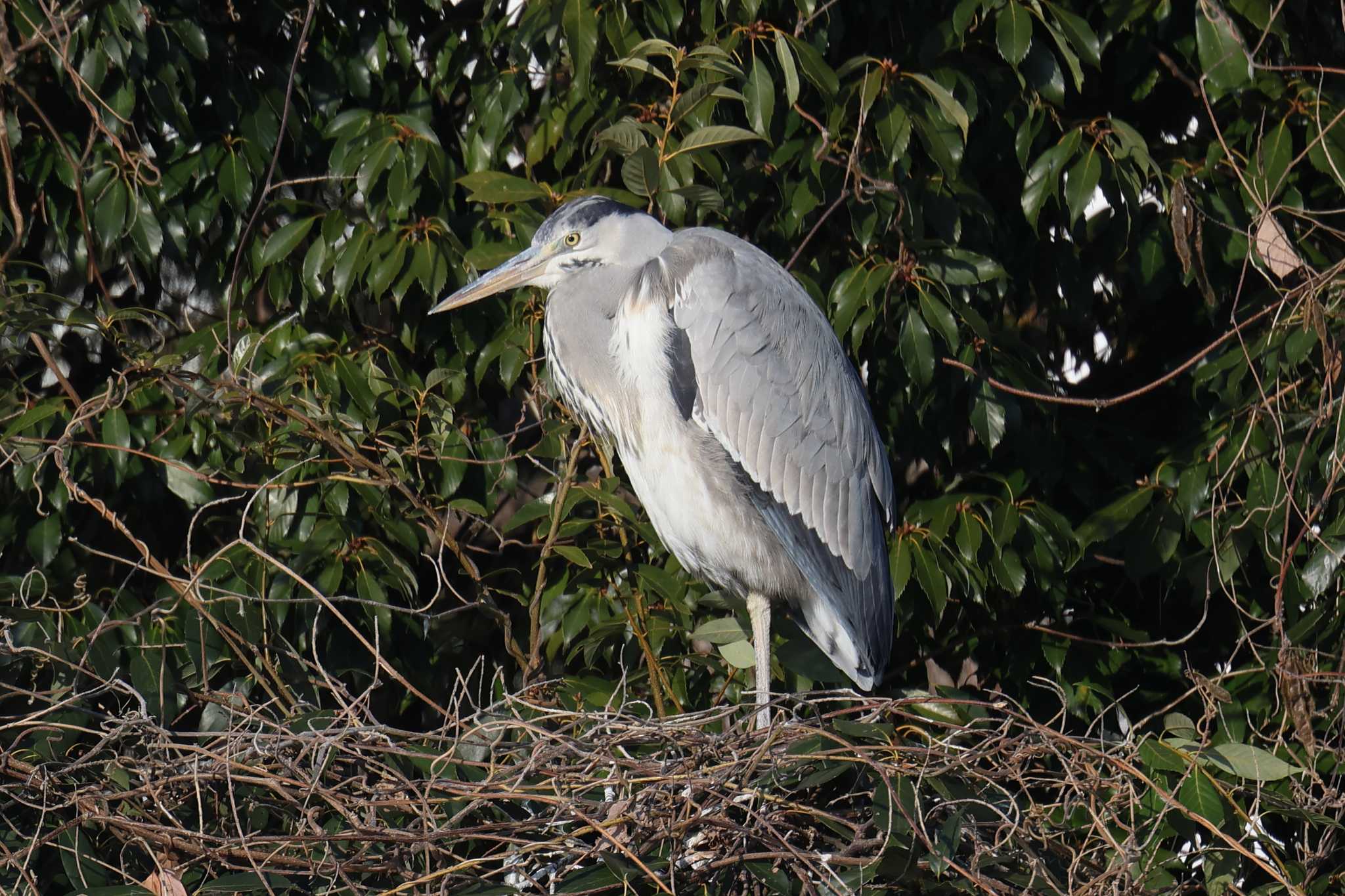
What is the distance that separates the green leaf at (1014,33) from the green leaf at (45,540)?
194 cm

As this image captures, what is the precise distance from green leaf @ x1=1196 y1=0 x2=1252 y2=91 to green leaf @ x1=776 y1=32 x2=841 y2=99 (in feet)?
2.20

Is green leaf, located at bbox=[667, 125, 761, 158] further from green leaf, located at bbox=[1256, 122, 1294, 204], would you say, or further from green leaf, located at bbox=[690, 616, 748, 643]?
green leaf, located at bbox=[1256, 122, 1294, 204]

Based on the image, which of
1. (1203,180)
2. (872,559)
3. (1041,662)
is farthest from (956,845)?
(1203,180)

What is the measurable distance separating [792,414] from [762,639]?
421mm

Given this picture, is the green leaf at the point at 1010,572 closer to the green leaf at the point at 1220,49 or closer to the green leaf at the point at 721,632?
the green leaf at the point at 721,632

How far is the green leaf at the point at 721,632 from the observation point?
2.70 meters

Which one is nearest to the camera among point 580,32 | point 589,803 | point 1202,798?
point 589,803

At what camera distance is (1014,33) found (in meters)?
2.55

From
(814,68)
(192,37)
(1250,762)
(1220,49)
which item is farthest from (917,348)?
(192,37)

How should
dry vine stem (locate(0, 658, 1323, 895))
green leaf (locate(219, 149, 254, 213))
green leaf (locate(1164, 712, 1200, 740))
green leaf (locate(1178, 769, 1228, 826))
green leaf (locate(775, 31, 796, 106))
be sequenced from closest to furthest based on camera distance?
1. dry vine stem (locate(0, 658, 1323, 895))
2. green leaf (locate(1178, 769, 1228, 826))
3. green leaf (locate(1164, 712, 1200, 740))
4. green leaf (locate(775, 31, 796, 106))
5. green leaf (locate(219, 149, 254, 213))

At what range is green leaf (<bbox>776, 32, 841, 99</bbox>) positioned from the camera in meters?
2.51

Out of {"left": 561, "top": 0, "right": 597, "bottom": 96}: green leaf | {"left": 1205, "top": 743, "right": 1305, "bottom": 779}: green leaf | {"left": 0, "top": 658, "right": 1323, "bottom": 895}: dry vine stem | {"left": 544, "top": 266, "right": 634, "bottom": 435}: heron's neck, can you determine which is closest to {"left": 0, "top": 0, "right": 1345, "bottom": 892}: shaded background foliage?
{"left": 561, "top": 0, "right": 597, "bottom": 96}: green leaf

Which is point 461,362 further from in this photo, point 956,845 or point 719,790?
point 956,845

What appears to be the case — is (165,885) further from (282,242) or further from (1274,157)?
(1274,157)
